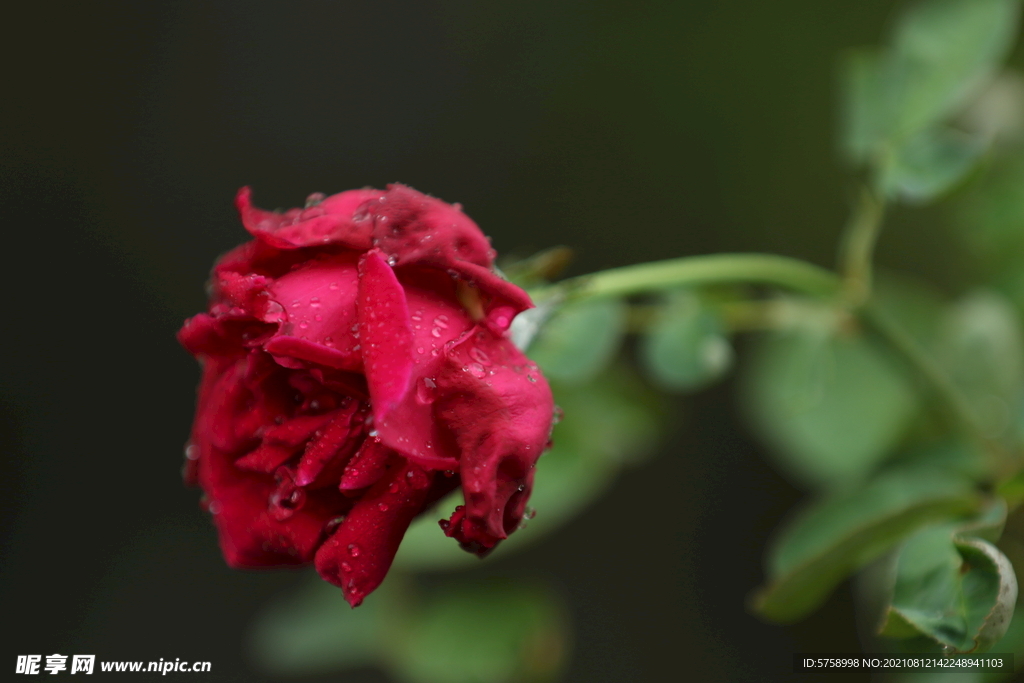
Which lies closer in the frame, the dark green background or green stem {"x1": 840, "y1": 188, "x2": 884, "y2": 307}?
green stem {"x1": 840, "y1": 188, "x2": 884, "y2": 307}

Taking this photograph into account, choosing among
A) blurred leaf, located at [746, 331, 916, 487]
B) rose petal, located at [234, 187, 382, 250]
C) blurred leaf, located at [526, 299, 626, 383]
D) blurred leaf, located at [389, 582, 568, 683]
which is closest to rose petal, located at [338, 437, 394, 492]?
rose petal, located at [234, 187, 382, 250]

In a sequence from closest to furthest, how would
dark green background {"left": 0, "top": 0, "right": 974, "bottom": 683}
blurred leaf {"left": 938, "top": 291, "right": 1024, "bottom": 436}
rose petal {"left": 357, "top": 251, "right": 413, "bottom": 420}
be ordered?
rose petal {"left": 357, "top": 251, "right": 413, "bottom": 420}, blurred leaf {"left": 938, "top": 291, "right": 1024, "bottom": 436}, dark green background {"left": 0, "top": 0, "right": 974, "bottom": 683}

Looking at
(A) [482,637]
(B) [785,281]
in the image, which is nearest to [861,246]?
(B) [785,281]

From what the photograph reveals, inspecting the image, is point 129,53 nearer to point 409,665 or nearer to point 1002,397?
point 409,665

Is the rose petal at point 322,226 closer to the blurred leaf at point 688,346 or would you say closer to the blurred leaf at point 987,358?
the blurred leaf at point 688,346

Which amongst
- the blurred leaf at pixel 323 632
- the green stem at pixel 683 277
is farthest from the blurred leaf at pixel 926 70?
the blurred leaf at pixel 323 632

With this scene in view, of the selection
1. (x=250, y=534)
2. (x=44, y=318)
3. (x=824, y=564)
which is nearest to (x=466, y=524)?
(x=250, y=534)

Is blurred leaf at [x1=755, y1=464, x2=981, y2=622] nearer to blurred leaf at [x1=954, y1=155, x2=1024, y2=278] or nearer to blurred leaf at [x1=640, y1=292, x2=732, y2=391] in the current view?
blurred leaf at [x1=640, y1=292, x2=732, y2=391]
